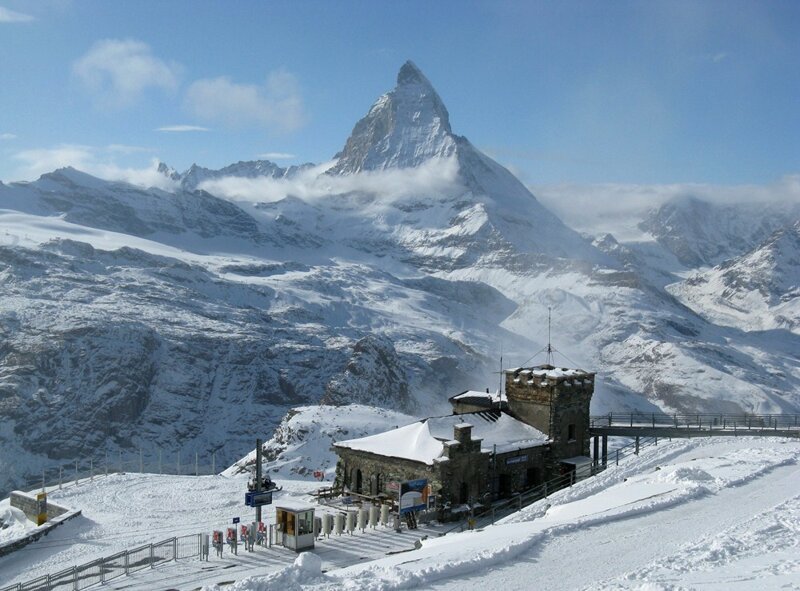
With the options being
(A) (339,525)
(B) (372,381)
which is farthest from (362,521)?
(B) (372,381)

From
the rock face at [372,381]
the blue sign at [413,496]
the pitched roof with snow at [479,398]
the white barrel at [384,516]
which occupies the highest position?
the pitched roof with snow at [479,398]

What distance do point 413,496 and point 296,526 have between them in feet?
24.5

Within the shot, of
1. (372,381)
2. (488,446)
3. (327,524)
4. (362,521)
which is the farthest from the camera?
(372,381)

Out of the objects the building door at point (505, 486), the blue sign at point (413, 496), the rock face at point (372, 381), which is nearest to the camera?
the blue sign at point (413, 496)

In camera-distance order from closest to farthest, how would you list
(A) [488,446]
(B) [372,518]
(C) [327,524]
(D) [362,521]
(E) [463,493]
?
(C) [327,524] → (D) [362,521] → (B) [372,518] → (E) [463,493] → (A) [488,446]

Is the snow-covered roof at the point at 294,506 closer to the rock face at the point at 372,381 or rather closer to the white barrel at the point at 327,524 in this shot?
the white barrel at the point at 327,524

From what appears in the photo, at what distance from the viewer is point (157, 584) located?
92.7ft

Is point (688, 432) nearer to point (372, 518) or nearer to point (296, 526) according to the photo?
point (372, 518)

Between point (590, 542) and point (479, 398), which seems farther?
point (479, 398)

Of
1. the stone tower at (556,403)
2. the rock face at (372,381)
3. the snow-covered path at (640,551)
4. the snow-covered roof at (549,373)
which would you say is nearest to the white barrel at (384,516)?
the stone tower at (556,403)

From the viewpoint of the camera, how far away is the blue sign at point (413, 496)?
122 feet

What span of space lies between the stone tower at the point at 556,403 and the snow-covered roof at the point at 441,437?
978mm

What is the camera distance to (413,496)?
37625 mm

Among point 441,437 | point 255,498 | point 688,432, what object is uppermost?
point 441,437
